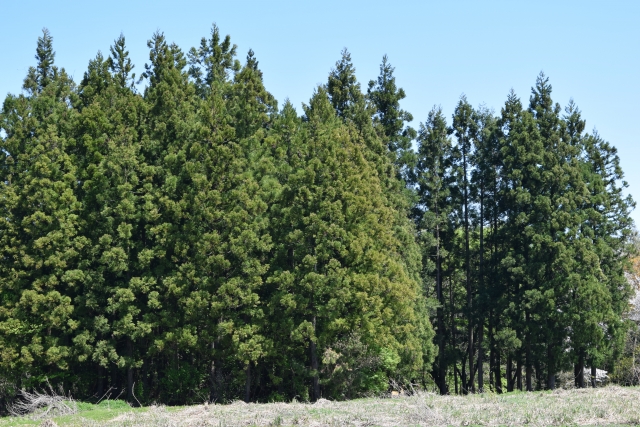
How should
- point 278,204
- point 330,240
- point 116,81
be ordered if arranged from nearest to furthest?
point 330,240 < point 278,204 < point 116,81

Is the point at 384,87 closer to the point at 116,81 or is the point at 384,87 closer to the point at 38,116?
the point at 116,81

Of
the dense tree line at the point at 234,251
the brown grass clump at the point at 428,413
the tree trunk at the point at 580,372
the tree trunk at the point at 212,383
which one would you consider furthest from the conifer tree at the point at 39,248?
the tree trunk at the point at 580,372

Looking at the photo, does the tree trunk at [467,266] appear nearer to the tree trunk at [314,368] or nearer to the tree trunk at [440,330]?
the tree trunk at [440,330]

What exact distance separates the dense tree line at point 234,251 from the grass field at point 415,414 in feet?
20.3

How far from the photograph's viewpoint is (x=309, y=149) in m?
29.5

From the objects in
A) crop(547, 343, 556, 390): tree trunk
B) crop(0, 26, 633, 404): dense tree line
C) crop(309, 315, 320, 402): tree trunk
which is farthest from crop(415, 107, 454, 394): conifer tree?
crop(309, 315, 320, 402): tree trunk

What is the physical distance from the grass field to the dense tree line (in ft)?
20.3

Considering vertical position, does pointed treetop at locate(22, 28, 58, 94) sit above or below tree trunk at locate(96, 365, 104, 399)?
above

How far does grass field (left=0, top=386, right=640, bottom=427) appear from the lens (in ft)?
57.3

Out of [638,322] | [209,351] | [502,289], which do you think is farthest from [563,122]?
[209,351]

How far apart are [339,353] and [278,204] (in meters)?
6.69

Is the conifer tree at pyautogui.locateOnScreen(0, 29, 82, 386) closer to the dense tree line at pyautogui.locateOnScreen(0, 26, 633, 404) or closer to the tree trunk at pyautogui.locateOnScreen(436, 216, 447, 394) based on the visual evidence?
the dense tree line at pyautogui.locateOnScreen(0, 26, 633, 404)

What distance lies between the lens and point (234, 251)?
2850 cm

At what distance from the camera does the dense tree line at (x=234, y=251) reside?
28.6 m
